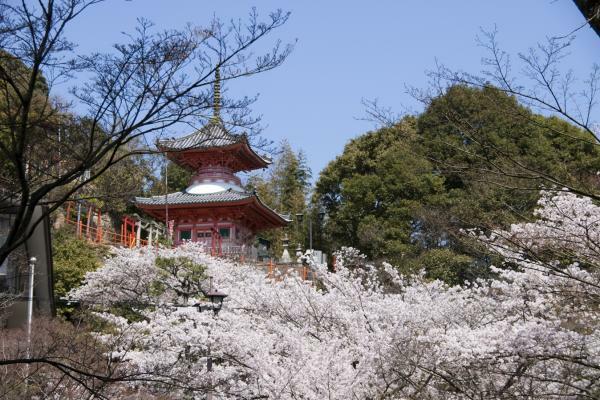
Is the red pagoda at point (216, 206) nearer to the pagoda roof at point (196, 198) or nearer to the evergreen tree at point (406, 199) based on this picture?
the pagoda roof at point (196, 198)

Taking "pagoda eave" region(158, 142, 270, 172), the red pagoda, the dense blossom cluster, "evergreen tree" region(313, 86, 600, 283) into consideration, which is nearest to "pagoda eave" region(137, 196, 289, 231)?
the red pagoda

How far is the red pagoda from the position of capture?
82.6 feet

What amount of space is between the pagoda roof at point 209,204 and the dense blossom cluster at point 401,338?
12496 mm

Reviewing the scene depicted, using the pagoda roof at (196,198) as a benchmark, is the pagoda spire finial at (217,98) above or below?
below

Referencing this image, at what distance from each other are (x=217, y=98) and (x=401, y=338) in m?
4.39

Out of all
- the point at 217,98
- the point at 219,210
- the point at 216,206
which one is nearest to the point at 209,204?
the point at 216,206

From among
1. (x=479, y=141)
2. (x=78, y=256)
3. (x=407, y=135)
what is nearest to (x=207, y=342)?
(x=407, y=135)

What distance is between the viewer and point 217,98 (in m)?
4.47

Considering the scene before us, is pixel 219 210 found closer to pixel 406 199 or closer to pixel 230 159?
pixel 230 159

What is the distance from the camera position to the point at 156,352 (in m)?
10.7

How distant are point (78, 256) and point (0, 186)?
1396 centimetres

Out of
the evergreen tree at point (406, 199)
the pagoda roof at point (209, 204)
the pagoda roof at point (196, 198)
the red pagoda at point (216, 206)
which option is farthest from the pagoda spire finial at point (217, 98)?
the pagoda roof at point (196, 198)

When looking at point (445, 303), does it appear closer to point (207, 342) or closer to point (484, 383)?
point (484, 383)

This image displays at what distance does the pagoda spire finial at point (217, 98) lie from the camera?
4387mm
